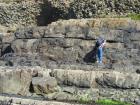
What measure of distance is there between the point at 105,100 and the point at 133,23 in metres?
5.77

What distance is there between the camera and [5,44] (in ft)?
92.1

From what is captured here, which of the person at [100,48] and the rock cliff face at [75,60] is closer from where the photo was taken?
the rock cliff face at [75,60]

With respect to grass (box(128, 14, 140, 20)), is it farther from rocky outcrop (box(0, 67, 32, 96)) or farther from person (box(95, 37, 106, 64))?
rocky outcrop (box(0, 67, 32, 96))

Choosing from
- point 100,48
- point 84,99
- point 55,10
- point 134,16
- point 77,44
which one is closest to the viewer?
point 84,99

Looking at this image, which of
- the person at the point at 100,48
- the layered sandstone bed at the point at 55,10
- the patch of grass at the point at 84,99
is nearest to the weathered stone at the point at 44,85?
the patch of grass at the point at 84,99

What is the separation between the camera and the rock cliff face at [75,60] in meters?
20.3

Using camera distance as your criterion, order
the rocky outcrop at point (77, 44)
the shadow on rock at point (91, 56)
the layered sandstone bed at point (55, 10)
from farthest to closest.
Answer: the layered sandstone bed at point (55, 10) < the shadow on rock at point (91, 56) < the rocky outcrop at point (77, 44)

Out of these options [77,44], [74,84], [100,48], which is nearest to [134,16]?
[77,44]

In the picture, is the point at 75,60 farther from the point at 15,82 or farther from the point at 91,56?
the point at 15,82

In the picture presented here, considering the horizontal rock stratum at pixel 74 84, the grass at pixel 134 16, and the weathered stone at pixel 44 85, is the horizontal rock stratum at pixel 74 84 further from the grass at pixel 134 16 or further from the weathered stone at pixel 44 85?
the grass at pixel 134 16

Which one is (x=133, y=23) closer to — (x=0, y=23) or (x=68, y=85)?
(x=68, y=85)

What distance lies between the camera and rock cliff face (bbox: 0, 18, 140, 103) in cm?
2034

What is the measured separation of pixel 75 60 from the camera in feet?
78.7

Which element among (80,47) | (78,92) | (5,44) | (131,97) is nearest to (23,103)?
(78,92)
